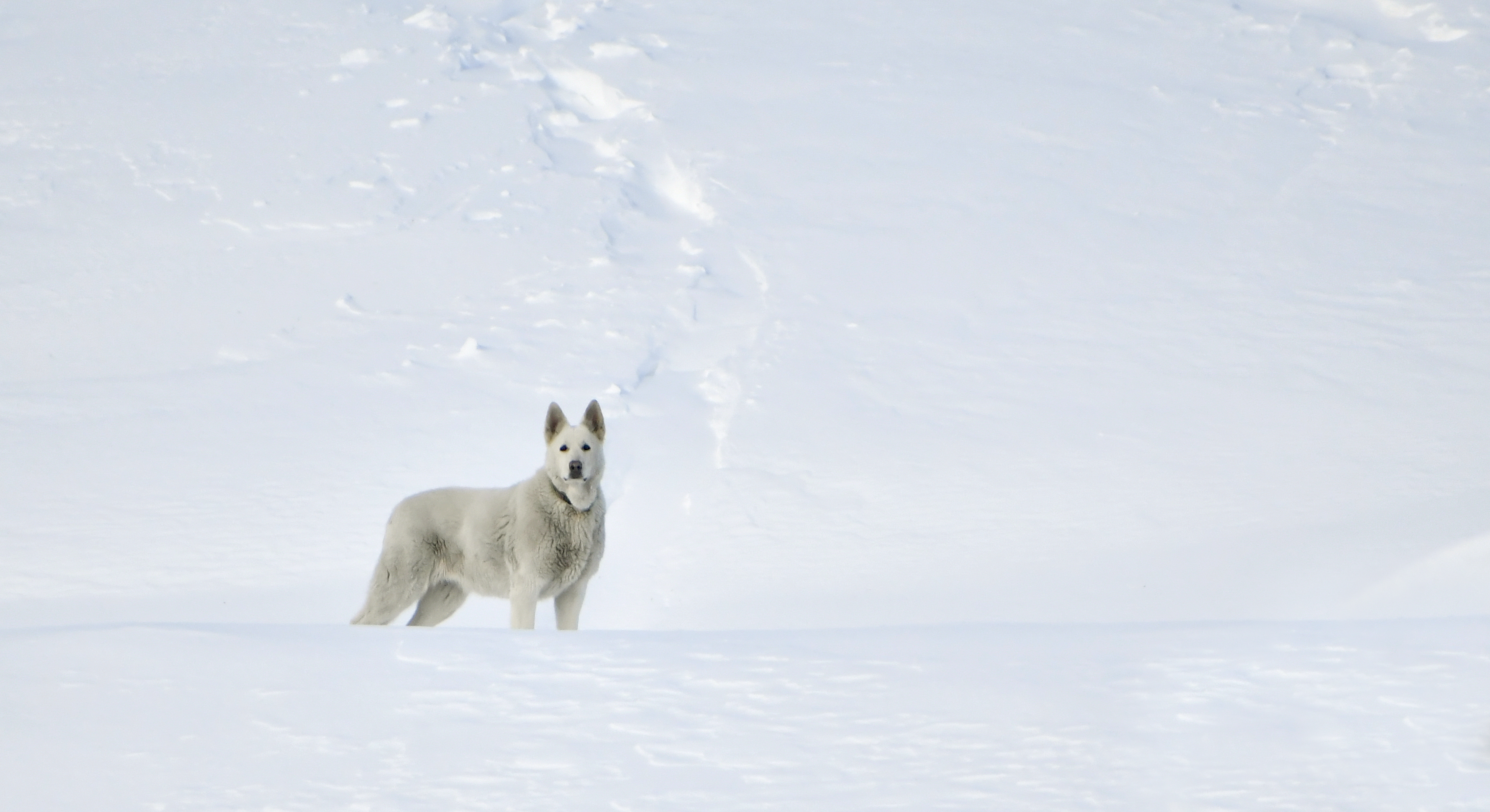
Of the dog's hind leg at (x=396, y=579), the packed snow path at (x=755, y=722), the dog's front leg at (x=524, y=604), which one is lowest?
the packed snow path at (x=755, y=722)

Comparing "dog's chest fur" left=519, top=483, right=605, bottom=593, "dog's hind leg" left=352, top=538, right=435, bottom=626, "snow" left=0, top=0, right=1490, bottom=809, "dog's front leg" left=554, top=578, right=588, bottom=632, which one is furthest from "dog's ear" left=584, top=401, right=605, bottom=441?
"snow" left=0, top=0, right=1490, bottom=809

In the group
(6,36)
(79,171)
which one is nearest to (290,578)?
(79,171)

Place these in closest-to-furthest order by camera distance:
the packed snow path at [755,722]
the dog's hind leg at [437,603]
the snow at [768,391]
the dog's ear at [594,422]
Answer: the packed snow path at [755,722], the snow at [768,391], the dog's ear at [594,422], the dog's hind leg at [437,603]

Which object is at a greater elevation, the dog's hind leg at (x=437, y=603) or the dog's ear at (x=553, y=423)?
the dog's ear at (x=553, y=423)

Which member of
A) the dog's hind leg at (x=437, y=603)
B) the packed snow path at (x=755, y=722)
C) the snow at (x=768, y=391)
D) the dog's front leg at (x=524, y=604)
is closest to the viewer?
the packed snow path at (x=755, y=722)

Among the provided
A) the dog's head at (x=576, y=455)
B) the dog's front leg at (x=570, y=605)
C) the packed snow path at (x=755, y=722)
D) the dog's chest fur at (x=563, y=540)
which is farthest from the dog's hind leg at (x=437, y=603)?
the packed snow path at (x=755, y=722)

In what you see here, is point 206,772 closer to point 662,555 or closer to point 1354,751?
point 1354,751

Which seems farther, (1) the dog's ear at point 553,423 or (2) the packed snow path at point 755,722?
(1) the dog's ear at point 553,423

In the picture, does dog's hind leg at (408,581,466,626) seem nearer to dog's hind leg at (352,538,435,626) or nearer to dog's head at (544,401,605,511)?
dog's hind leg at (352,538,435,626)

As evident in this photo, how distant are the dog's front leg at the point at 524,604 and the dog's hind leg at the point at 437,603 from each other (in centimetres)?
51

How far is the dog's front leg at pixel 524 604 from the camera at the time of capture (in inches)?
216

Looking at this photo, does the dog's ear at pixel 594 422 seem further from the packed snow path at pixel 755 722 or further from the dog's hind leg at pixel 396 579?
the packed snow path at pixel 755 722

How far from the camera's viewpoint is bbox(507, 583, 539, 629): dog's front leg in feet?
18.0

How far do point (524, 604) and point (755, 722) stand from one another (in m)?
2.32
